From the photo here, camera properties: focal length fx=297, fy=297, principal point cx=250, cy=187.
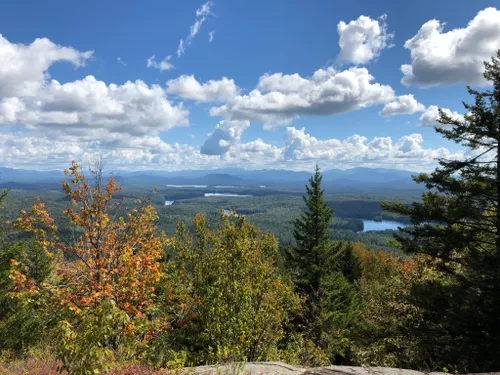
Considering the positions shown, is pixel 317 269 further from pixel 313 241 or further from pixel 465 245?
pixel 465 245

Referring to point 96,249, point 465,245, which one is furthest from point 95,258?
point 465,245

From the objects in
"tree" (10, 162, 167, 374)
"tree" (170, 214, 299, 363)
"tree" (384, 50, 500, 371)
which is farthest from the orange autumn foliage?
"tree" (384, 50, 500, 371)

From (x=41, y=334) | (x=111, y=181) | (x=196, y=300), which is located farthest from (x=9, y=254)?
(x=196, y=300)

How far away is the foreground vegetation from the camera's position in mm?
9344

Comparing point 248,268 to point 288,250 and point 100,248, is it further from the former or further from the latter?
point 288,250

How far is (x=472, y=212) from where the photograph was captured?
48.1 feet

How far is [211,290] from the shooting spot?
33.5ft

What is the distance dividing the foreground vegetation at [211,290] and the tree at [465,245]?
6 centimetres

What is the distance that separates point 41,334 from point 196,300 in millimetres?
11922

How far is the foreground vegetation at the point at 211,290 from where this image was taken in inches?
368

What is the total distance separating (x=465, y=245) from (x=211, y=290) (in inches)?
525

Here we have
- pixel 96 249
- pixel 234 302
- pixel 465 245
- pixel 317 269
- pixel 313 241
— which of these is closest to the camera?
pixel 234 302

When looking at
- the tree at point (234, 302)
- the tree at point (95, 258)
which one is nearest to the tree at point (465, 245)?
the tree at point (234, 302)

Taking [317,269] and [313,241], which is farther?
[313,241]
